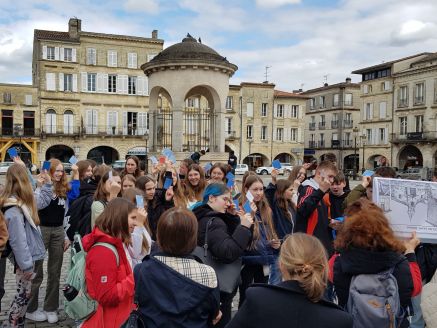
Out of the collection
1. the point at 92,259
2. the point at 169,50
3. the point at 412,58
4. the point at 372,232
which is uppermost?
the point at 412,58

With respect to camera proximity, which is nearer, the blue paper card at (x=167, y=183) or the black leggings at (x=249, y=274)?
the black leggings at (x=249, y=274)

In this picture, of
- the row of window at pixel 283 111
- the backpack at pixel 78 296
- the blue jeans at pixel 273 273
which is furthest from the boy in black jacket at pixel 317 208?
the row of window at pixel 283 111

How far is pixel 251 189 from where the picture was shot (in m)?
4.65

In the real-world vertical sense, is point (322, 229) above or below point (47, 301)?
above

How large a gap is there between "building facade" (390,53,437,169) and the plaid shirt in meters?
45.6

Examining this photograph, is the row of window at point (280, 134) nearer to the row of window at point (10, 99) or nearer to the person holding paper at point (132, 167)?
the row of window at point (10, 99)

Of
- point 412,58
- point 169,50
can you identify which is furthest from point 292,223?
point 412,58

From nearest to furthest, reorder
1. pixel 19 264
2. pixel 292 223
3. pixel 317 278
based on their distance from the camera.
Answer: pixel 317 278 < pixel 19 264 < pixel 292 223

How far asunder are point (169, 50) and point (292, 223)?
941 cm

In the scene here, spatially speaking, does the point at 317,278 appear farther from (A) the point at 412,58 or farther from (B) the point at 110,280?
(A) the point at 412,58

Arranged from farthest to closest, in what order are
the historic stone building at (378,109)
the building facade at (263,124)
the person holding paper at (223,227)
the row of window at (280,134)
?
the row of window at (280,134), the building facade at (263,124), the historic stone building at (378,109), the person holding paper at (223,227)

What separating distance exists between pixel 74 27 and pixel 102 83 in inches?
242

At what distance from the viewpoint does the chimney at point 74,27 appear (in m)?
42.8

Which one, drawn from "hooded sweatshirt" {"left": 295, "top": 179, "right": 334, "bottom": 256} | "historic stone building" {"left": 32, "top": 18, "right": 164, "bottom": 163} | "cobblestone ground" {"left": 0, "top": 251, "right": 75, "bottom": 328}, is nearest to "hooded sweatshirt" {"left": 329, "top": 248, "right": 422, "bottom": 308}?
"hooded sweatshirt" {"left": 295, "top": 179, "right": 334, "bottom": 256}
